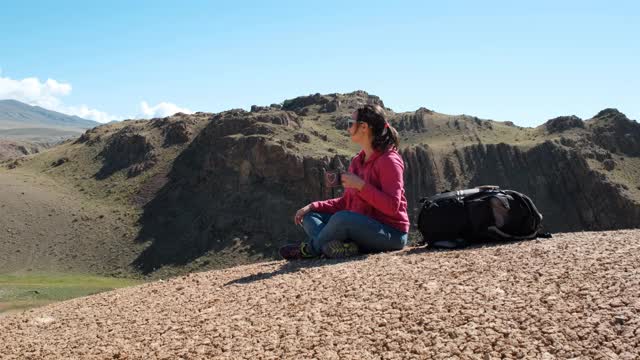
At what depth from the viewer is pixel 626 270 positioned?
6.37 metres

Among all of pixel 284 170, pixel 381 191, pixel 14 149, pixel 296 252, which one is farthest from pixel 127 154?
pixel 381 191

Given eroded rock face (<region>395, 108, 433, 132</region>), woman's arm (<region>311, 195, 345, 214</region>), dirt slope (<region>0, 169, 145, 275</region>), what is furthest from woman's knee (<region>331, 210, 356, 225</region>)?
eroded rock face (<region>395, 108, 433, 132</region>)

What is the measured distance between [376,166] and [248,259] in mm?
45882

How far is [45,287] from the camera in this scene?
45.8 m

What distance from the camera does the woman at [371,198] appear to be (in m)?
8.49

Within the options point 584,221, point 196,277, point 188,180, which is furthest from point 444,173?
point 196,277

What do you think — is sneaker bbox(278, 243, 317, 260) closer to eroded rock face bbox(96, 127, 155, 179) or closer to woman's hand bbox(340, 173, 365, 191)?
woman's hand bbox(340, 173, 365, 191)

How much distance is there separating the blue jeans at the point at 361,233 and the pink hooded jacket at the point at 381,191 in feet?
0.49

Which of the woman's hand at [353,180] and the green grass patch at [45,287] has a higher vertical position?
the woman's hand at [353,180]

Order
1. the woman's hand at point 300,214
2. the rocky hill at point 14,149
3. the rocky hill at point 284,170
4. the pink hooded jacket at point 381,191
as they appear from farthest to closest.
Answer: the rocky hill at point 14,149, the rocky hill at point 284,170, the woman's hand at point 300,214, the pink hooded jacket at point 381,191

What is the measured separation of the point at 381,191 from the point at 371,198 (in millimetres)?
193

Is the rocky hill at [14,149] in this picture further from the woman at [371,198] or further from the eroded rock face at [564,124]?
the woman at [371,198]

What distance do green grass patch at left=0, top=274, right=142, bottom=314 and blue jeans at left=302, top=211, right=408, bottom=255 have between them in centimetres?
2951

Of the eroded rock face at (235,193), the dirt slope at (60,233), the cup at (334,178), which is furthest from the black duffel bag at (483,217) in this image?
the dirt slope at (60,233)
